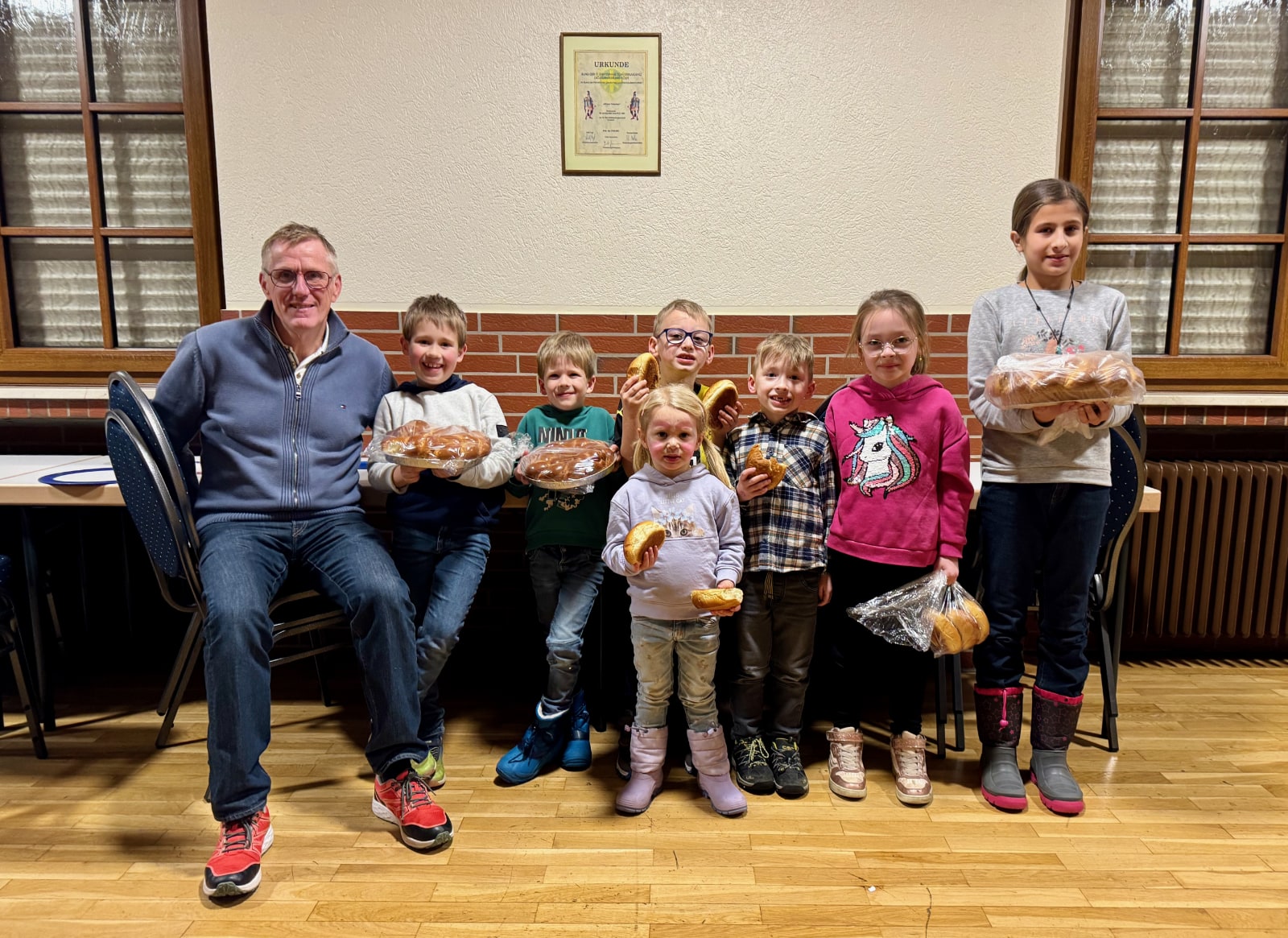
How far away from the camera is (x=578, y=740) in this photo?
242 cm

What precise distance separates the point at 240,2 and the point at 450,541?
2055 millimetres

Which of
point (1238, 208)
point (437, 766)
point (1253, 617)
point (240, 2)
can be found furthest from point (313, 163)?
point (1253, 617)

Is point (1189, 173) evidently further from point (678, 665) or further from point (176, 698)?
point (176, 698)

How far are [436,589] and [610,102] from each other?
5.86 feet

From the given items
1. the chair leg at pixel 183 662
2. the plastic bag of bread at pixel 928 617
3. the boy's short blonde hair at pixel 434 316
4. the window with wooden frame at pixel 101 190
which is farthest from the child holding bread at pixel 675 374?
the window with wooden frame at pixel 101 190

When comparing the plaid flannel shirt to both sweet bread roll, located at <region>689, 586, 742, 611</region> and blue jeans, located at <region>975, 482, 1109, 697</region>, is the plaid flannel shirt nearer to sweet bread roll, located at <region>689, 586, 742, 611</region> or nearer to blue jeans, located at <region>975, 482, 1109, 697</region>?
sweet bread roll, located at <region>689, 586, 742, 611</region>

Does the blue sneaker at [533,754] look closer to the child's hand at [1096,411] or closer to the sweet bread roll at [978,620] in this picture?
the sweet bread roll at [978,620]

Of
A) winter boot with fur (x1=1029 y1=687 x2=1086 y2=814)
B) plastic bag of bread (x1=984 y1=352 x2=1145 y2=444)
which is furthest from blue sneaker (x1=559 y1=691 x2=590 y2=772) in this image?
plastic bag of bread (x1=984 y1=352 x2=1145 y2=444)

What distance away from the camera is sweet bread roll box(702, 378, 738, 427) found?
87.4 inches

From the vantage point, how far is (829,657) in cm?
232

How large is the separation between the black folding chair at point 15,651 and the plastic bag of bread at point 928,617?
7.88ft

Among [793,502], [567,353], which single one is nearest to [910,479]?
[793,502]

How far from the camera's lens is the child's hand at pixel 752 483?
2.11 m

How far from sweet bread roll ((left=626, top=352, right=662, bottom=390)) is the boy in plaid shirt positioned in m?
0.27
